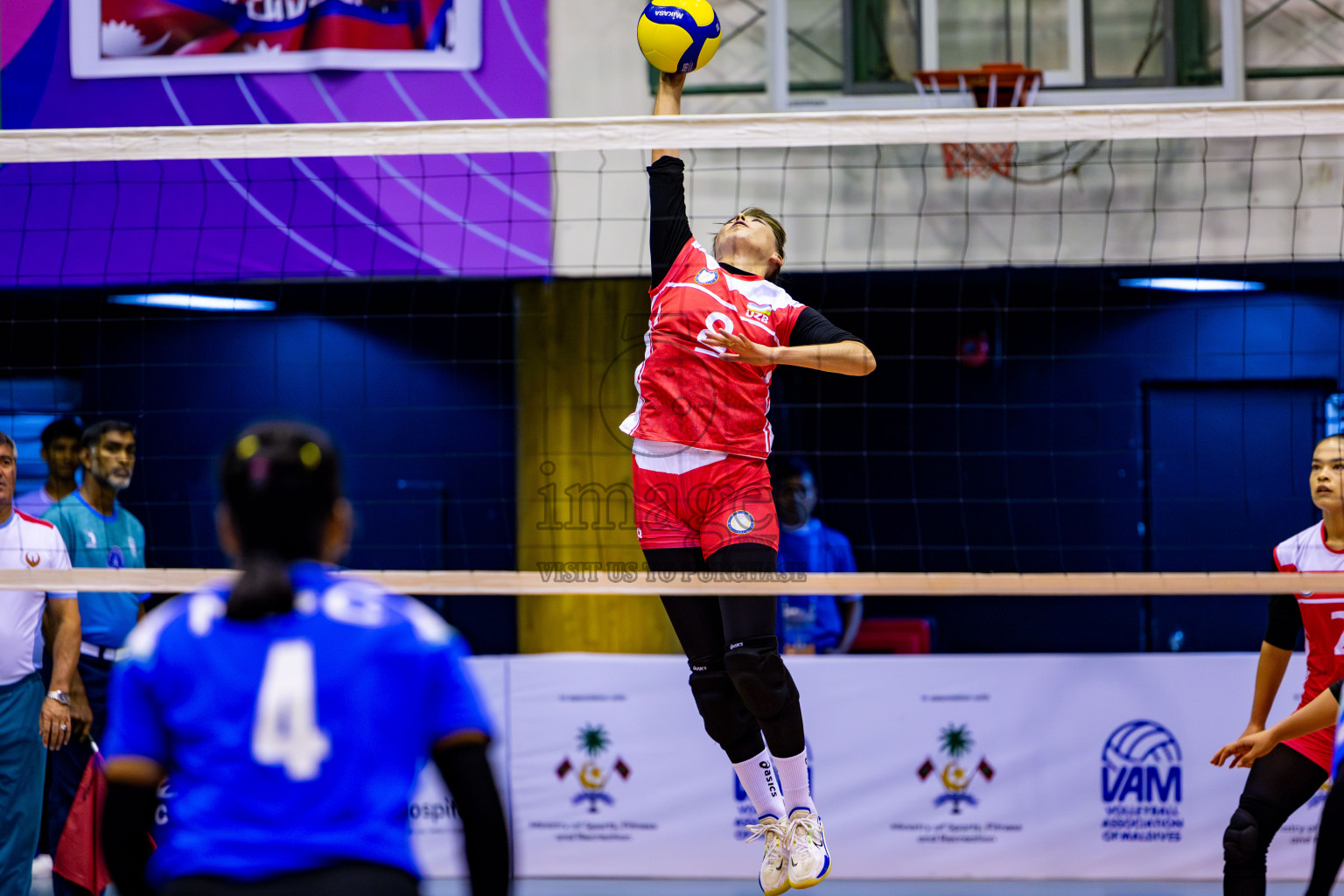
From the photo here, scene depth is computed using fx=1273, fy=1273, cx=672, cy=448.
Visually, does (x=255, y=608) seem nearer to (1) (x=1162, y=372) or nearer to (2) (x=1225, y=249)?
(2) (x=1225, y=249)

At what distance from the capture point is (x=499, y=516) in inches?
326

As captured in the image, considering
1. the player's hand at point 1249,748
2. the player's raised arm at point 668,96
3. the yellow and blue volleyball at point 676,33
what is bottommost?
the player's hand at point 1249,748

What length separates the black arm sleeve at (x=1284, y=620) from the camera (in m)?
4.37

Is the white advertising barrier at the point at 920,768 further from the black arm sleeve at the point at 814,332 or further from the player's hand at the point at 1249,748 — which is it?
the black arm sleeve at the point at 814,332

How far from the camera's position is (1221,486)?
8125 millimetres

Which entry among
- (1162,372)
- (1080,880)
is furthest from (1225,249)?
(1080,880)

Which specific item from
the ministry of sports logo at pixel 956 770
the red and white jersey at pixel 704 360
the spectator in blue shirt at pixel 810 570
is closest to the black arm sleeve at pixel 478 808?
the red and white jersey at pixel 704 360

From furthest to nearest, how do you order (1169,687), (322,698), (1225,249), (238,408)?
(238,408)
(1225,249)
(1169,687)
(322,698)

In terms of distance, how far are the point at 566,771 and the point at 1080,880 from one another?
2.58 metres

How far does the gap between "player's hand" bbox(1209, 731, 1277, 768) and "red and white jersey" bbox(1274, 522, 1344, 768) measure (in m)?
0.16

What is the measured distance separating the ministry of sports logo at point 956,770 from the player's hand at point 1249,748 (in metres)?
2.09

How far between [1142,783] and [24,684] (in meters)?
4.97

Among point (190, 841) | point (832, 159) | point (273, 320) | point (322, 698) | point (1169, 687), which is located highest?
point (832, 159)

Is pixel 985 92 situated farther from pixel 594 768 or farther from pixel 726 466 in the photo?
pixel 594 768
